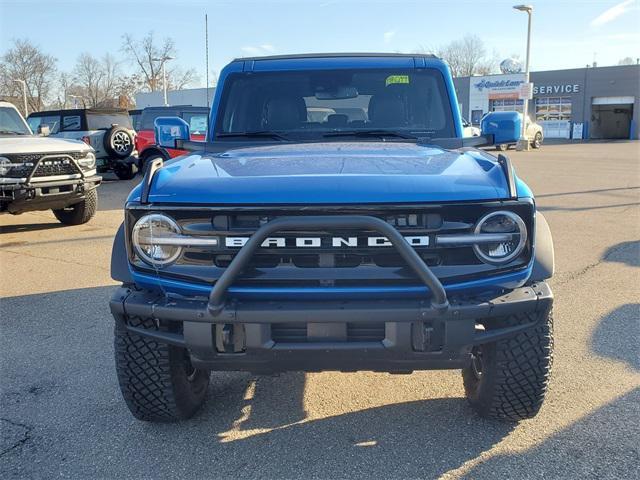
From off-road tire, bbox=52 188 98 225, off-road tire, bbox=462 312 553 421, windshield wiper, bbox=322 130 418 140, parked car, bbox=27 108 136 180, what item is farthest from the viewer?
parked car, bbox=27 108 136 180

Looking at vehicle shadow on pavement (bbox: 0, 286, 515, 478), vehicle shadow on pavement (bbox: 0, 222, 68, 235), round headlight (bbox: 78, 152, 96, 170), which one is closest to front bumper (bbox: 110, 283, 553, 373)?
vehicle shadow on pavement (bbox: 0, 286, 515, 478)

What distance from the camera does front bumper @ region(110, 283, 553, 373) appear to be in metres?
2.29

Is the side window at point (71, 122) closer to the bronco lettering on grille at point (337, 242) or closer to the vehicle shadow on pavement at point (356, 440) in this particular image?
the vehicle shadow on pavement at point (356, 440)

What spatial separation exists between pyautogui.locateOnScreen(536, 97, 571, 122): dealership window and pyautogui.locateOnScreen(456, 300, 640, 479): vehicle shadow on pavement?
154 feet

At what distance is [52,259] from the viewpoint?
6.93 metres

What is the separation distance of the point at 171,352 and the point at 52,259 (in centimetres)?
478

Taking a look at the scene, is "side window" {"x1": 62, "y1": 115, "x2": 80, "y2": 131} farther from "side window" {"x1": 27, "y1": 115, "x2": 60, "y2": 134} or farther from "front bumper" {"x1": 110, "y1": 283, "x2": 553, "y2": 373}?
"front bumper" {"x1": 110, "y1": 283, "x2": 553, "y2": 373}

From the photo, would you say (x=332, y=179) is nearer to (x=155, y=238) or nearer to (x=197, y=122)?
(x=155, y=238)

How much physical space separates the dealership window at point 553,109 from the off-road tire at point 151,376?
4813 centimetres

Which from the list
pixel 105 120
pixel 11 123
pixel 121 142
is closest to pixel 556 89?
pixel 105 120

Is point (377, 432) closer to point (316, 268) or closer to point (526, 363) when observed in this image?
point (526, 363)

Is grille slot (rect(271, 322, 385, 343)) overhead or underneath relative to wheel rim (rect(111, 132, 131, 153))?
underneath

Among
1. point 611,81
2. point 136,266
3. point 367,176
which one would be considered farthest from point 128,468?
point 611,81

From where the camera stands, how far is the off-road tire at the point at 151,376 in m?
2.79
